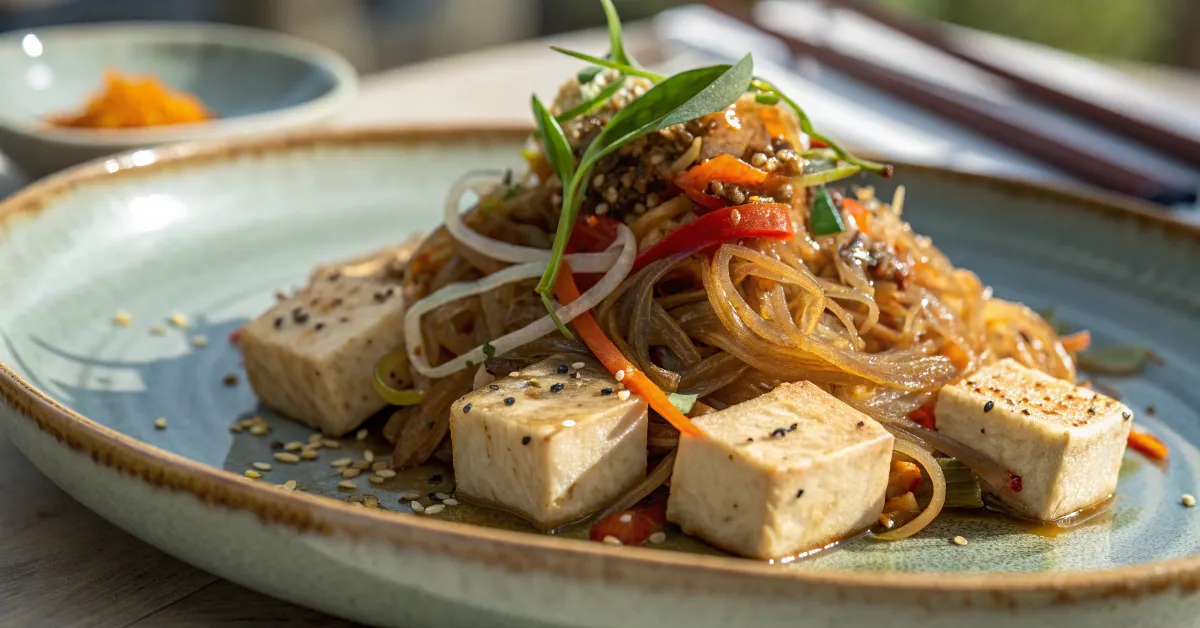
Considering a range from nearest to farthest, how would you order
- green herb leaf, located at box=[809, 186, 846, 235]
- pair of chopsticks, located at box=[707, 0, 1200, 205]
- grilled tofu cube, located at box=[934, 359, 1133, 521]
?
1. grilled tofu cube, located at box=[934, 359, 1133, 521]
2. green herb leaf, located at box=[809, 186, 846, 235]
3. pair of chopsticks, located at box=[707, 0, 1200, 205]

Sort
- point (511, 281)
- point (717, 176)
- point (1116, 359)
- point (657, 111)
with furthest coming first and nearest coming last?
point (1116, 359) → point (511, 281) → point (717, 176) → point (657, 111)

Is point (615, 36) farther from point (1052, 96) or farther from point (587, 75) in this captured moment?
point (1052, 96)

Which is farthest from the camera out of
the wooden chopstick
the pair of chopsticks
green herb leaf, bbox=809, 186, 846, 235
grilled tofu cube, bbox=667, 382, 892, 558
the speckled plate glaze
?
the wooden chopstick

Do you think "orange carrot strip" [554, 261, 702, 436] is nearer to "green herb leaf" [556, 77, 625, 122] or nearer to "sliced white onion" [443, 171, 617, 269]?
"sliced white onion" [443, 171, 617, 269]

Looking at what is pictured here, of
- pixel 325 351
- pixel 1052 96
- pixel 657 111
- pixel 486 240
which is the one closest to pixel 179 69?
pixel 486 240

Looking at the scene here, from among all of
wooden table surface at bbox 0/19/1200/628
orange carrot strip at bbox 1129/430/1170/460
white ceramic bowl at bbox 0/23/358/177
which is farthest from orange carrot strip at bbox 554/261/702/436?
white ceramic bowl at bbox 0/23/358/177

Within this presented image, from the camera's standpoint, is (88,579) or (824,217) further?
(824,217)

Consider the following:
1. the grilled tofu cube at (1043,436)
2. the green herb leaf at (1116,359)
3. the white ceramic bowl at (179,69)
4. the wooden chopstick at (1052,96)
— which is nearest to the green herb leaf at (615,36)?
the grilled tofu cube at (1043,436)
